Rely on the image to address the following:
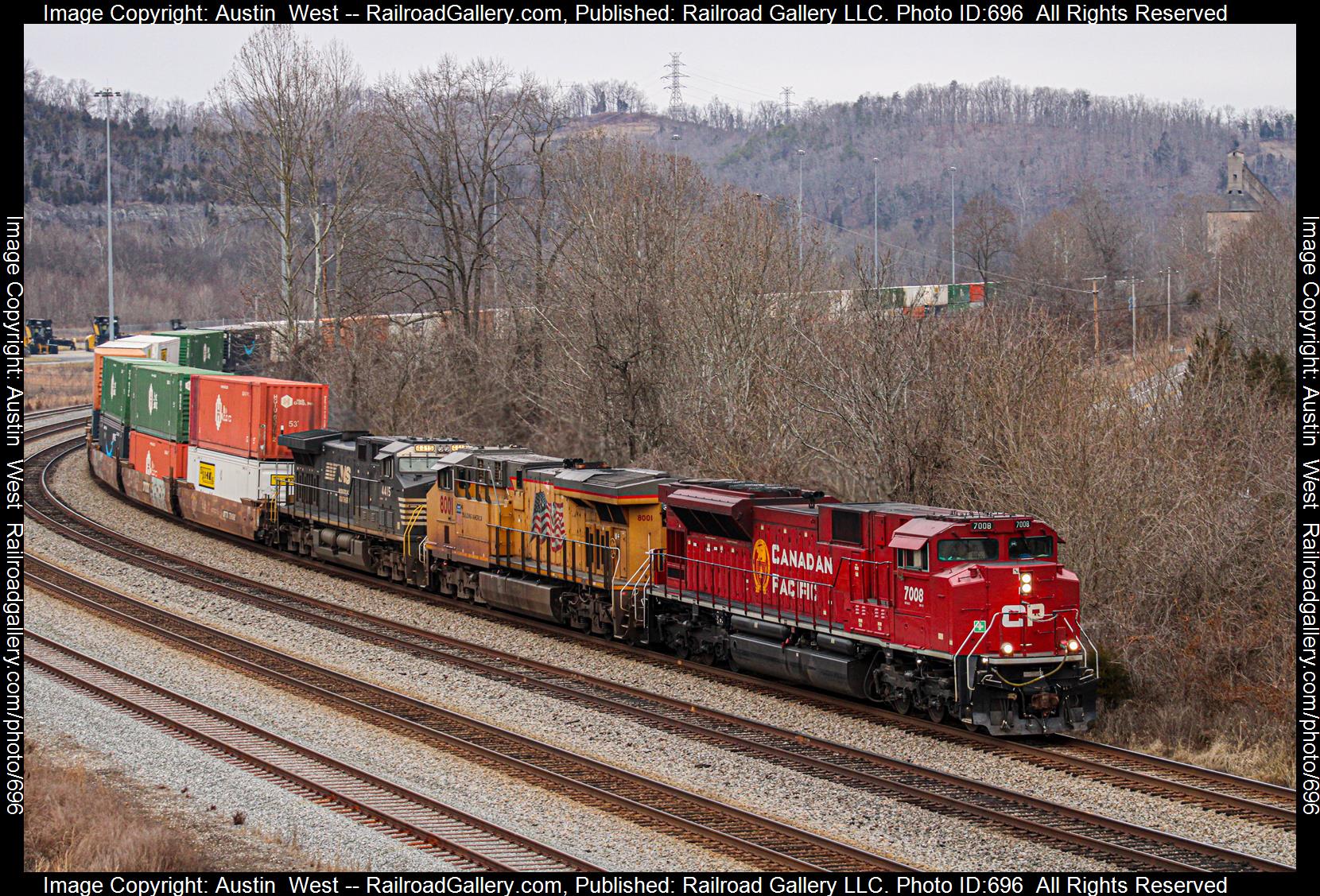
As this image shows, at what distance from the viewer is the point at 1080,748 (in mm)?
15789

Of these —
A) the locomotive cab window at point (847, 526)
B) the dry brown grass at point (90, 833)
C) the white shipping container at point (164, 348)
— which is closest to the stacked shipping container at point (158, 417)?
the white shipping container at point (164, 348)

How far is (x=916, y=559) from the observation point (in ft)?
53.4

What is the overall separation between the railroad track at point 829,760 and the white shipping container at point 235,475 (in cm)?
734

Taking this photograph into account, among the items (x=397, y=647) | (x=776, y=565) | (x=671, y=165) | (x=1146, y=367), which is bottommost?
(x=397, y=647)

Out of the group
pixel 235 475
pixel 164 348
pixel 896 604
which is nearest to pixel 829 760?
pixel 896 604

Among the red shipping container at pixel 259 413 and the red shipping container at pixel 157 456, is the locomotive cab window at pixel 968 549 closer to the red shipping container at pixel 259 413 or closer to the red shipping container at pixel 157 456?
the red shipping container at pixel 259 413

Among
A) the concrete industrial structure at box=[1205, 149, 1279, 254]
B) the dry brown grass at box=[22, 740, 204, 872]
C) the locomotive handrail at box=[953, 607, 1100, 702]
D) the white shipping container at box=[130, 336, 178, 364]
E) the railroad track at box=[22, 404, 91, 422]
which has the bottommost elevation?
the dry brown grass at box=[22, 740, 204, 872]

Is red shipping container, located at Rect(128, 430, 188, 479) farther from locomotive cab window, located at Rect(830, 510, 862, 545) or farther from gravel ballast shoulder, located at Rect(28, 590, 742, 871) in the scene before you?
locomotive cab window, located at Rect(830, 510, 862, 545)

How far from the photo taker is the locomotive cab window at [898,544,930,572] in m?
16.1

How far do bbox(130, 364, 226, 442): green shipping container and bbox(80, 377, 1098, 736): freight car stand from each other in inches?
75.9

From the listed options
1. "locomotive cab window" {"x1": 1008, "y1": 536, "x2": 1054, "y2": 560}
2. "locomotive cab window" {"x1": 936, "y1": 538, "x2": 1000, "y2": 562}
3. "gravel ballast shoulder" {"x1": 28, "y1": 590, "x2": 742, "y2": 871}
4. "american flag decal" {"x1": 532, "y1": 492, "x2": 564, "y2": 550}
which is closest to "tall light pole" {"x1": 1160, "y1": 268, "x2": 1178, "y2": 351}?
"american flag decal" {"x1": 532, "y1": 492, "x2": 564, "y2": 550}

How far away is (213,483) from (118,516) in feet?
14.4

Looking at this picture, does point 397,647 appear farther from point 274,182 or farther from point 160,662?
point 274,182
